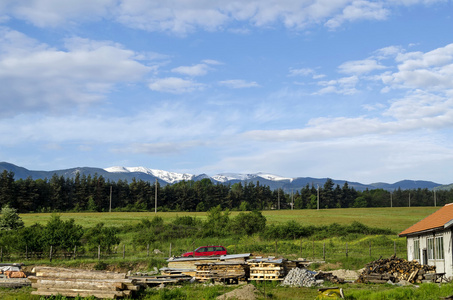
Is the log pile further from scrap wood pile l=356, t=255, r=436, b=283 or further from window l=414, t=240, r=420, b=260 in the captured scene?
window l=414, t=240, r=420, b=260

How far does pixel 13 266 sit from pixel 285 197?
125 metres

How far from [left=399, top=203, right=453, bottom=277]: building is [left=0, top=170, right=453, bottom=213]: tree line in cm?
7345

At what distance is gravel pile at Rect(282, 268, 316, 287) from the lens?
78.1ft

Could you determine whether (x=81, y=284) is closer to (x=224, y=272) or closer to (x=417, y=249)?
(x=224, y=272)

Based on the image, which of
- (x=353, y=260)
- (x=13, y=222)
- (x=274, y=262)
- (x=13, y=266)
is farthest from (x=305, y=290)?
(x=13, y=222)

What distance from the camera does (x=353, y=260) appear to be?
117ft

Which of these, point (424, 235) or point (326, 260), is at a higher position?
point (424, 235)

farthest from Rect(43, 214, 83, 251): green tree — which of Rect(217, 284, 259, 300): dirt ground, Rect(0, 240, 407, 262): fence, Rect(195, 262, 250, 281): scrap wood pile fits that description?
Rect(217, 284, 259, 300): dirt ground

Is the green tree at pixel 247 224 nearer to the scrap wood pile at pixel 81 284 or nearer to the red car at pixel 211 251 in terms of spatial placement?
the red car at pixel 211 251

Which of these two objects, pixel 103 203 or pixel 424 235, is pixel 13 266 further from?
pixel 103 203

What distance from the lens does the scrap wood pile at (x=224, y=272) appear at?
25625mm

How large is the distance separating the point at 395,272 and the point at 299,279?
304 inches

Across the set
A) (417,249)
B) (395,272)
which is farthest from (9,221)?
(417,249)

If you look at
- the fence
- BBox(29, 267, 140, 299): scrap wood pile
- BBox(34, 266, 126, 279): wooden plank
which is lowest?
the fence
